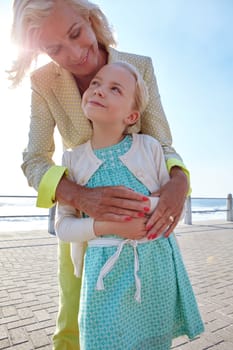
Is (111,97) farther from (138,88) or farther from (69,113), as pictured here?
(69,113)

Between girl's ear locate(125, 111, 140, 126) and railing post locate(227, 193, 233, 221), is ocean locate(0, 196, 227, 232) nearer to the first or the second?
railing post locate(227, 193, 233, 221)

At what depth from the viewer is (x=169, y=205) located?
1387mm

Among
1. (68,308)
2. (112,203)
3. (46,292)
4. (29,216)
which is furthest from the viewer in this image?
(29,216)

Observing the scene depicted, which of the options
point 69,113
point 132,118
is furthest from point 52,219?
point 132,118

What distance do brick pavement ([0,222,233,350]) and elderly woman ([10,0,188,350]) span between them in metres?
1.42

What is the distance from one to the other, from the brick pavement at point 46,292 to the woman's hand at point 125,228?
1846 mm

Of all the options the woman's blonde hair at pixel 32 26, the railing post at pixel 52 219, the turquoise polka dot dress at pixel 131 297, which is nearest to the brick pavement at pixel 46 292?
the railing post at pixel 52 219

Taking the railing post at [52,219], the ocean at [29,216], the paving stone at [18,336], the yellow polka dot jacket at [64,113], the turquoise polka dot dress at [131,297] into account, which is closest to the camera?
the turquoise polka dot dress at [131,297]

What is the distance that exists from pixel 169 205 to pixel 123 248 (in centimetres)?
26

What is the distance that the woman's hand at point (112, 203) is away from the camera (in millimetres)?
1304

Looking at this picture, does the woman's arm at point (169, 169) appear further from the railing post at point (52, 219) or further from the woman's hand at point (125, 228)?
the railing post at point (52, 219)

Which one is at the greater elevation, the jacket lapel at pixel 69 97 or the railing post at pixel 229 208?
the jacket lapel at pixel 69 97

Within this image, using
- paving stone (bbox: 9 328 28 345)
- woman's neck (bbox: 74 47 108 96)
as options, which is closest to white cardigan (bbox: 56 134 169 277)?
woman's neck (bbox: 74 47 108 96)

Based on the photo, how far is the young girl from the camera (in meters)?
1.30
